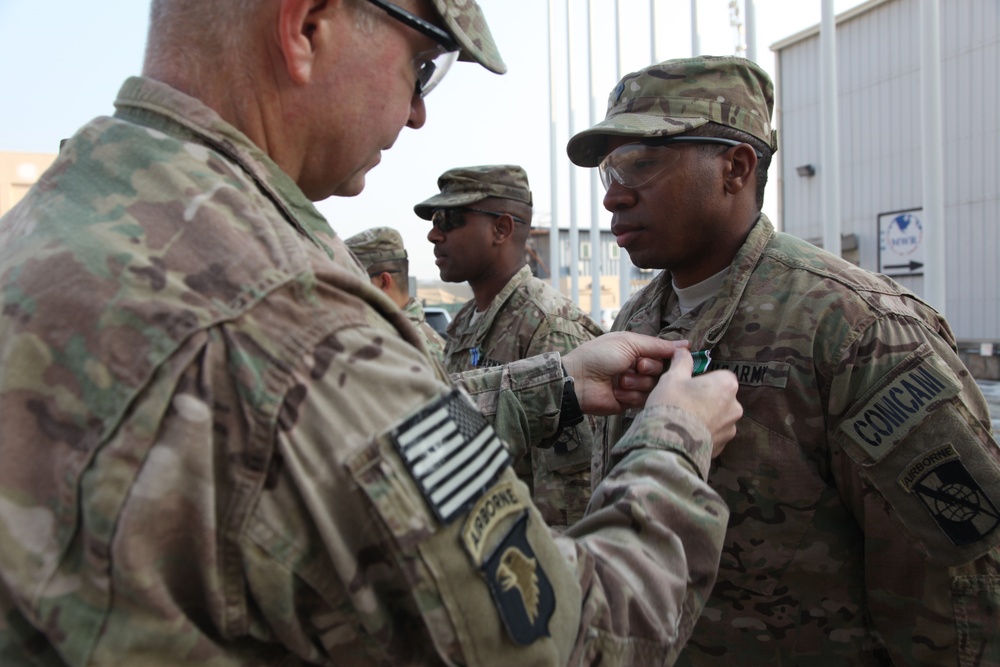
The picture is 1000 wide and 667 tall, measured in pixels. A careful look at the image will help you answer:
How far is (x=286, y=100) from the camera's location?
138 centimetres

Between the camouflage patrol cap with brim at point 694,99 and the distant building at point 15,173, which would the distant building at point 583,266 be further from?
the camouflage patrol cap with brim at point 694,99

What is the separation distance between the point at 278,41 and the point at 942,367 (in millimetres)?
1893

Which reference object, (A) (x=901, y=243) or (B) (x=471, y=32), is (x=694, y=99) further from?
(A) (x=901, y=243)

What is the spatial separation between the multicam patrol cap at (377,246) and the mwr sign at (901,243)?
533 inches

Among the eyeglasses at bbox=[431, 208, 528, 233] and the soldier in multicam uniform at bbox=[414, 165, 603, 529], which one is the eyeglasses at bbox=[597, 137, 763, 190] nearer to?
the soldier in multicam uniform at bbox=[414, 165, 603, 529]

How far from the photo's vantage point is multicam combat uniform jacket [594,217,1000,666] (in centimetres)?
203

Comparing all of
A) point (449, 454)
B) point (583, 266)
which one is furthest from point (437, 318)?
point (583, 266)

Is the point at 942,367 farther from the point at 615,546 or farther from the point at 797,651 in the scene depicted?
the point at 615,546

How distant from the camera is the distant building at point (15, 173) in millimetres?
14672

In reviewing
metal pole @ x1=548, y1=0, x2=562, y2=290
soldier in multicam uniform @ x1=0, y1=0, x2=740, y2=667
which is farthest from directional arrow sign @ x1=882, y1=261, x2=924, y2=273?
soldier in multicam uniform @ x1=0, y1=0, x2=740, y2=667

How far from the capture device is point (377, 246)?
6688mm

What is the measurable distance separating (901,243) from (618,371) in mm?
16434

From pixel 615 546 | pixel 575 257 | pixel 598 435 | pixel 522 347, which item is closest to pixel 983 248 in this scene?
pixel 575 257

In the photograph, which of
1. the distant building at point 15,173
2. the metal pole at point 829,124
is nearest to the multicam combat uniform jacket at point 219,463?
the metal pole at point 829,124
